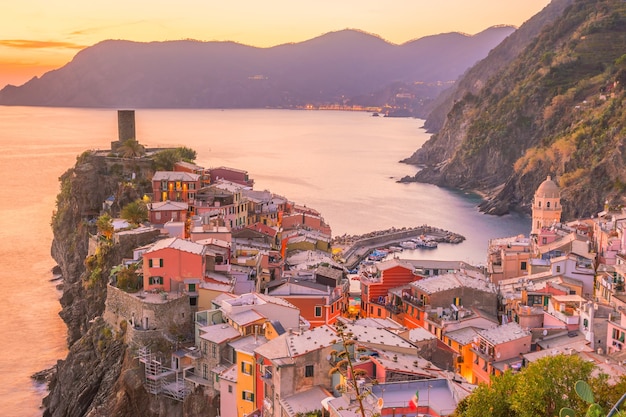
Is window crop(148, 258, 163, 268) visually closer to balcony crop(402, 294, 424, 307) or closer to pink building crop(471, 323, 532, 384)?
balcony crop(402, 294, 424, 307)

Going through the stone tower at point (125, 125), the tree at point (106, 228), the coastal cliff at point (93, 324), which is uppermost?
the stone tower at point (125, 125)

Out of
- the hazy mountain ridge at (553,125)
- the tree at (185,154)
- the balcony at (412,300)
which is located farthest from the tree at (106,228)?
the hazy mountain ridge at (553,125)

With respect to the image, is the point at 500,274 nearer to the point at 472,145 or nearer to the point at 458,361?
the point at 458,361

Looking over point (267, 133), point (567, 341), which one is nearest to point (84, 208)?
point (567, 341)

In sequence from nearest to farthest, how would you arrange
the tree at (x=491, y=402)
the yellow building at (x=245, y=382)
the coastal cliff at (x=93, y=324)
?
the tree at (x=491, y=402) → the yellow building at (x=245, y=382) → the coastal cliff at (x=93, y=324)

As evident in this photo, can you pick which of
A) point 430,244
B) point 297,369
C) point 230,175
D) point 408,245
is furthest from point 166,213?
point 430,244

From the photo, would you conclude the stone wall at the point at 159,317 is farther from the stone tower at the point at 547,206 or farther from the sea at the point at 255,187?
the stone tower at the point at 547,206

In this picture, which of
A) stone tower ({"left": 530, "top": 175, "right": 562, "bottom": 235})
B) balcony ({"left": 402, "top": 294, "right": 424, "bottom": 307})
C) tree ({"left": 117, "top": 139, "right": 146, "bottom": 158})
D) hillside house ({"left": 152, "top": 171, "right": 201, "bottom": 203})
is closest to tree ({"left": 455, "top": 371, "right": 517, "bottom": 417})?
balcony ({"left": 402, "top": 294, "right": 424, "bottom": 307})

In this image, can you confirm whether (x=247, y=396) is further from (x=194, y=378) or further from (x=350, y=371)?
(x=350, y=371)
